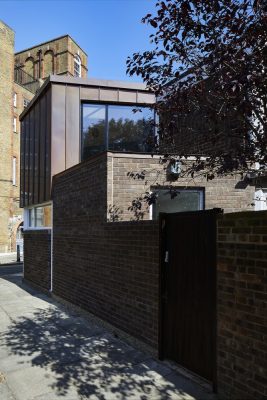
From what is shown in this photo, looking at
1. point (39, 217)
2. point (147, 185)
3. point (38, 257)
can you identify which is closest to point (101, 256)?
point (147, 185)

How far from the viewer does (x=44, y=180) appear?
41.7 feet

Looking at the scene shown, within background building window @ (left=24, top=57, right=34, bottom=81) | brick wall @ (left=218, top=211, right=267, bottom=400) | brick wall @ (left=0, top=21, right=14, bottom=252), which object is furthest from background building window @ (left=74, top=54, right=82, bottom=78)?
brick wall @ (left=218, top=211, right=267, bottom=400)

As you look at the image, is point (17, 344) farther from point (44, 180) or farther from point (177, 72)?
point (44, 180)

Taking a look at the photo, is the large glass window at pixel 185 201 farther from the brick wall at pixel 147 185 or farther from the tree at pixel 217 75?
the tree at pixel 217 75

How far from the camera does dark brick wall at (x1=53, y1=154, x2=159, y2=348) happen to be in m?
6.27

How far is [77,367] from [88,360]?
26cm

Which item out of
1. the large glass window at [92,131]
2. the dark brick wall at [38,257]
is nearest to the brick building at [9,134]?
the dark brick wall at [38,257]

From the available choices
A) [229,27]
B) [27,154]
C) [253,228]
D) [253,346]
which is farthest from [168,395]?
[27,154]

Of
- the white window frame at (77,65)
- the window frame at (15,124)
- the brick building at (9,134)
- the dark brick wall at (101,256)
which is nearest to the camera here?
the dark brick wall at (101,256)

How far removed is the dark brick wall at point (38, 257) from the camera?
12203 mm

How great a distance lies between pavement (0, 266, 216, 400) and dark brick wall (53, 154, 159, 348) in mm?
437

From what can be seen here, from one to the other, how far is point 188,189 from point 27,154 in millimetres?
7515

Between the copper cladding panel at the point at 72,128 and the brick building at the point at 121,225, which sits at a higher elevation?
the copper cladding panel at the point at 72,128

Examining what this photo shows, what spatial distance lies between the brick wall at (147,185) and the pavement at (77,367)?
232 centimetres
